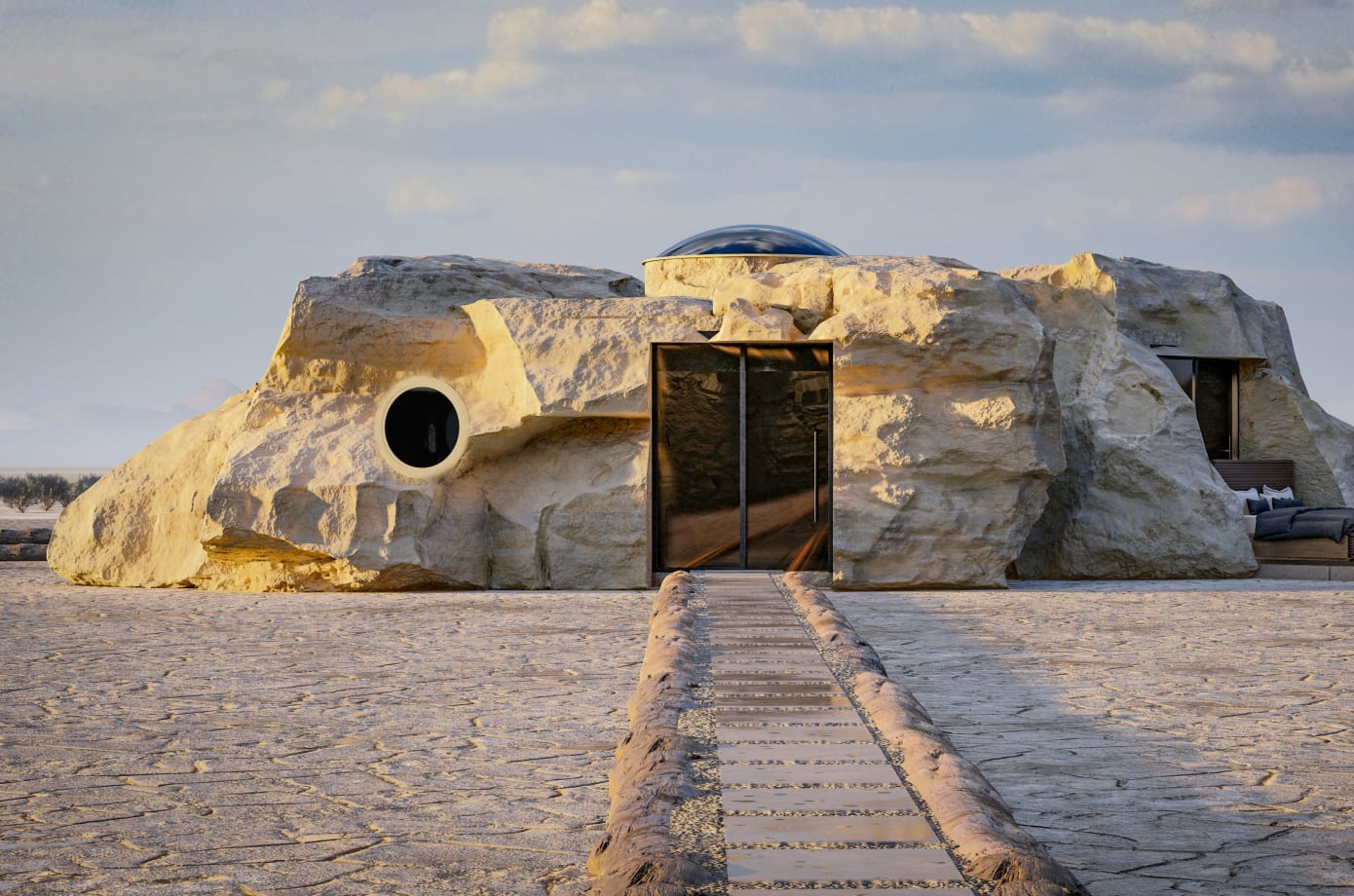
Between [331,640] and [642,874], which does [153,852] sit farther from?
[331,640]

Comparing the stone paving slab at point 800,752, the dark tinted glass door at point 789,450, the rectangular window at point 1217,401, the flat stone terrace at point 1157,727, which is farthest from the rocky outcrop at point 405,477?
the stone paving slab at point 800,752

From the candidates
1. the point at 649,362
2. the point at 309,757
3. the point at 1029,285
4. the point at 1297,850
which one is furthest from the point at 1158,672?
the point at 1029,285

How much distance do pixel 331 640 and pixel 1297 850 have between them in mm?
7349

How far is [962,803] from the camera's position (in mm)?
4301

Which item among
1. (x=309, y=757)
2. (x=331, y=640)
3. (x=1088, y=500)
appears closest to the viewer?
(x=309, y=757)

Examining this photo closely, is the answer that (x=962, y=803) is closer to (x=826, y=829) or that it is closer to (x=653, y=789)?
(x=826, y=829)

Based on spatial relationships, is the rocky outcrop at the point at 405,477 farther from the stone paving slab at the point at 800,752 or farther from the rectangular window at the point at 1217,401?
the stone paving slab at the point at 800,752

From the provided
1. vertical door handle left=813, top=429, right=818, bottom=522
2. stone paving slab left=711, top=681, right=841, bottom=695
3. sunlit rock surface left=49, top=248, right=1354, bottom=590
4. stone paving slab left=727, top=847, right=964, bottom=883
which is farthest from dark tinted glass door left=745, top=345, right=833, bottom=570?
stone paving slab left=727, top=847, right=964, bottom=883

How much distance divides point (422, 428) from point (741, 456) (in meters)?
3.56

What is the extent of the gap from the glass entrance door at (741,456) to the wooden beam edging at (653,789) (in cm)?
714

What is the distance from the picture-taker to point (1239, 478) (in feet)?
63.1

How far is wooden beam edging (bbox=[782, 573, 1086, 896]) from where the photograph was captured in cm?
364

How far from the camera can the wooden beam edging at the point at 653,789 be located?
12.0ft

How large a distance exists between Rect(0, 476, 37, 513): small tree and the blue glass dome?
1043 inches
